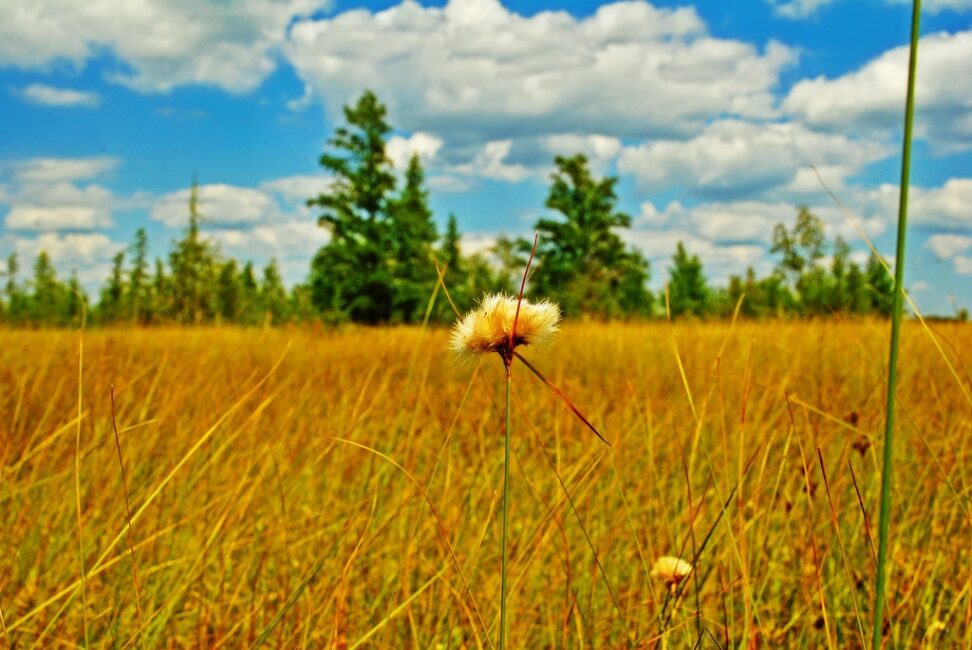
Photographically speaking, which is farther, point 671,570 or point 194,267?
point 194,267

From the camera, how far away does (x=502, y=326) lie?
2.04 ft

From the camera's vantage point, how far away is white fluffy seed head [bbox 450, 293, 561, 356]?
2.03 feet

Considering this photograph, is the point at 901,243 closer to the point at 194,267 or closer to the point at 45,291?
the point at 194,267

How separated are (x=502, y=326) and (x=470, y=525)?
1234 mm

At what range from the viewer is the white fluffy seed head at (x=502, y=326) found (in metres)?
0.62

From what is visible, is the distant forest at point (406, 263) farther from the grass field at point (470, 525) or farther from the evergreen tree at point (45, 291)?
the grass field at point (470, 525)

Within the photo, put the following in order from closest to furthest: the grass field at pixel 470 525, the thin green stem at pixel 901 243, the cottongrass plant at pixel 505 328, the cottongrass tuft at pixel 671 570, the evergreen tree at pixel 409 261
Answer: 1. the thin green stem at pixel 901 243
2. the cottongrass plant at pixel 505 328
3. the cottongrass tuft at pixel 671 570
4. the grass field at pixel 470 525
5. the evergreen tree at pixel 409 261

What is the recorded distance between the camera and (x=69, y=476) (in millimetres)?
2240

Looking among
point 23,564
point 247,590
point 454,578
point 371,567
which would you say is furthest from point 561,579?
point 23,564

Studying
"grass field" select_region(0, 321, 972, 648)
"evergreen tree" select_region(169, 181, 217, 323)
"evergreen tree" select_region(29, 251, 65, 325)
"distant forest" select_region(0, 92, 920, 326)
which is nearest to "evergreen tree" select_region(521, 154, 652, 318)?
"distant forest" select_region(0, 92, 920, 326)

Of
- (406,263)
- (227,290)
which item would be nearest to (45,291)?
(227,290)

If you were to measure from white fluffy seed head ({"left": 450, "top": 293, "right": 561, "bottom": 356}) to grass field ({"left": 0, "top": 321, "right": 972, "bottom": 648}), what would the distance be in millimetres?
163

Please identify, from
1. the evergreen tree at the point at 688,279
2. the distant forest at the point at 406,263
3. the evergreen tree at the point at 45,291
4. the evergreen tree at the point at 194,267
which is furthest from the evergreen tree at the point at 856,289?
the evergreen tree at the point at 45,291

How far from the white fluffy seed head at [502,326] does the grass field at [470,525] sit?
6.4 inches
